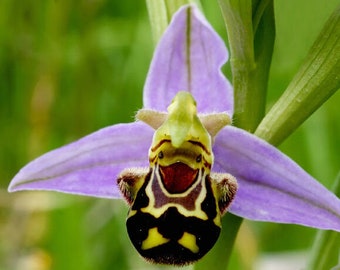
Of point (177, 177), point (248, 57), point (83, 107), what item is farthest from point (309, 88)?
point (83, 107)

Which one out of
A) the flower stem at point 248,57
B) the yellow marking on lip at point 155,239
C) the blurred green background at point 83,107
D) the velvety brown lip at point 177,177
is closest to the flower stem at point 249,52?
the flower stem at point 248,57

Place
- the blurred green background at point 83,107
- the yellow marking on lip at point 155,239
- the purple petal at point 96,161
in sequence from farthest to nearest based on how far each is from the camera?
the blurred green background at point 83,107 → the purple petal at point 96,161 → the yellow marking on lip at point 155,239

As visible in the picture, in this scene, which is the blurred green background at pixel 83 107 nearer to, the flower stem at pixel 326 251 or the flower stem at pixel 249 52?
the flower stem at pixel 326 251

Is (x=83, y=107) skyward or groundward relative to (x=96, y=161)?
skyward

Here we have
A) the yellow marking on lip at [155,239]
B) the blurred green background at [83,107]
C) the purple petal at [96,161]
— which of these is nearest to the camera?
the yellow marking on lip at [155,239]

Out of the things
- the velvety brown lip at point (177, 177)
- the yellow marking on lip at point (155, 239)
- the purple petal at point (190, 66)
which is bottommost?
the yellow marking on lip at point (155, 239)

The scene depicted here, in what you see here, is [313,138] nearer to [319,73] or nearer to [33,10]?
[33,10]

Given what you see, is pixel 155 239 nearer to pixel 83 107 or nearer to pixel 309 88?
pixel 309 88
